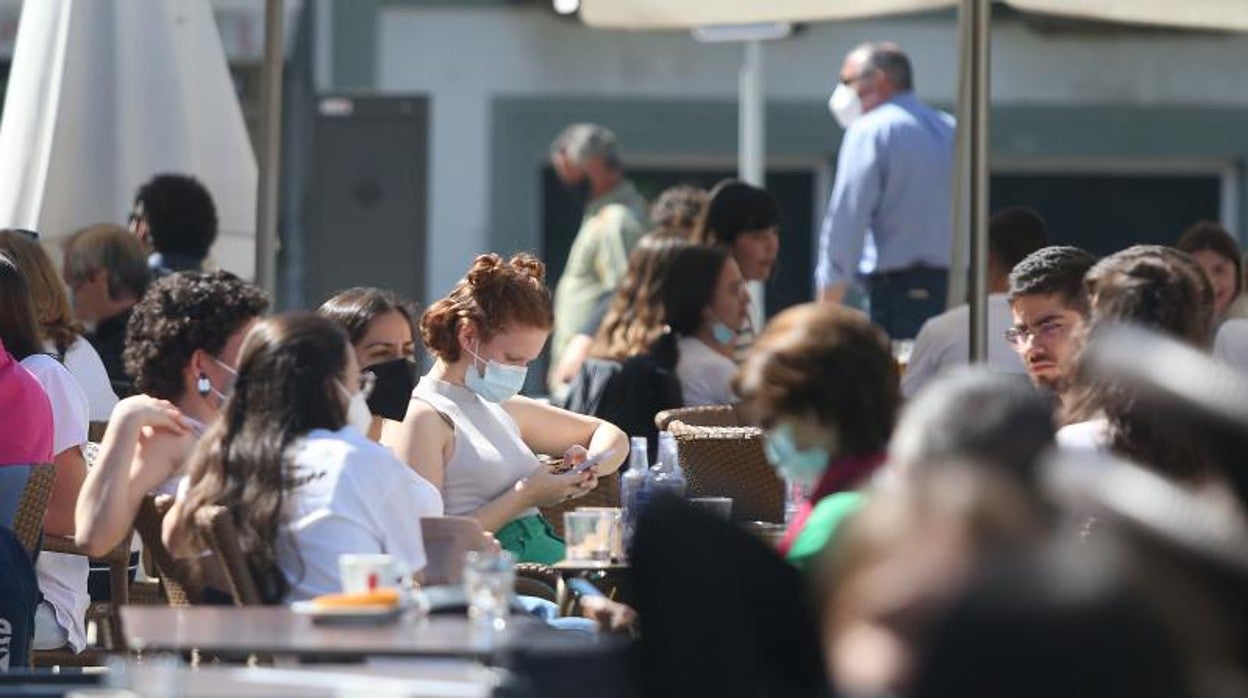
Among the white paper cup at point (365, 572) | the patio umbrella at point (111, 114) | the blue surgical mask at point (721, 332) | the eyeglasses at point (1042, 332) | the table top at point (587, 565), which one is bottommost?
the table top at point (587, 565)

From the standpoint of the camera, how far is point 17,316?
6719 millimetres

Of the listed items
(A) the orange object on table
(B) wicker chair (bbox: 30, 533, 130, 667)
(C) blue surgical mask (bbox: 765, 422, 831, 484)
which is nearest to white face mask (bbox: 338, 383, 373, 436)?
(A) the orange object on table

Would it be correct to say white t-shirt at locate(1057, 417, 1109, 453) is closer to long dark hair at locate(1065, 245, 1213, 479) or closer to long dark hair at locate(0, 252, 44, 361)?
long dark hair at locate(1065, 245, 1213, 479)

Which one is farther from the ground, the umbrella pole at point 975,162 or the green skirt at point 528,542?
the umbrella pole at point 975,162

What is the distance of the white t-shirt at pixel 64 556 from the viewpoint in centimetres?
647

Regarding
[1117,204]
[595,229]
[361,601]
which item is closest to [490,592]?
[361,601]

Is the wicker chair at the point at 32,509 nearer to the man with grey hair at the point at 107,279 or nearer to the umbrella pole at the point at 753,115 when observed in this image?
the man with grey hair at the point at 107,279

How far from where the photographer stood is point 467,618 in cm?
462

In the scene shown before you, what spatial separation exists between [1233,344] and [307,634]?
3.96m

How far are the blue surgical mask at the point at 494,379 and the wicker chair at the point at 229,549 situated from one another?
1751 millimetres

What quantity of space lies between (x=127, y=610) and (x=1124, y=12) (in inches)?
218

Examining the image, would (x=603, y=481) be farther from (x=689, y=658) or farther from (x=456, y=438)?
(x=689, y=658)

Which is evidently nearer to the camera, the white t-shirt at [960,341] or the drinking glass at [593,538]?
the drinking glass at [593,538]

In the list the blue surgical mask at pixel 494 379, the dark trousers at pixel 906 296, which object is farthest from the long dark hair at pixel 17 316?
the dark trousers at pixel 906 296
